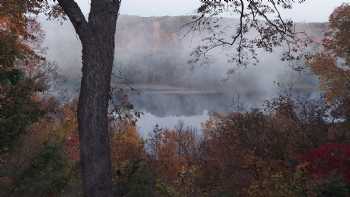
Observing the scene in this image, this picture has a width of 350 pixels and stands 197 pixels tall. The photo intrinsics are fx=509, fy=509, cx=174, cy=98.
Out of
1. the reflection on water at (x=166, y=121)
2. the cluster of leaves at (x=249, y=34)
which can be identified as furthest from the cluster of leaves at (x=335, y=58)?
the reflection on water at (x=166, y=121)

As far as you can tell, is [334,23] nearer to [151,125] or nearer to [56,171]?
[56,171]

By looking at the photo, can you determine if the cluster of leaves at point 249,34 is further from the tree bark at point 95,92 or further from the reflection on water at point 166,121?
the reflection on water at point 166,121

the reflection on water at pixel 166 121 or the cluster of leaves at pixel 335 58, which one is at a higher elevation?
the cluster of leaves at pixel 335 58

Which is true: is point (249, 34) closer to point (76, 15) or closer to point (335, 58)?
point (76, 15)

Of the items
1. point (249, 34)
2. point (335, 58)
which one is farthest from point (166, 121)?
point (249, 34)

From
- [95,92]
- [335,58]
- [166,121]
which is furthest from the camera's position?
[166,121]

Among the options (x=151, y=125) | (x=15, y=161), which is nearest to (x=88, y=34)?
(x=15, y=161)

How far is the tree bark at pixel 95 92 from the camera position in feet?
19.4

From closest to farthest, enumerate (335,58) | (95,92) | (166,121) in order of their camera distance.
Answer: (95,92) → (335,58) → (166,121)

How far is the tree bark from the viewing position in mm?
5918

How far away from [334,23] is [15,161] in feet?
91.4

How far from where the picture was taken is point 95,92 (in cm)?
Result: 596

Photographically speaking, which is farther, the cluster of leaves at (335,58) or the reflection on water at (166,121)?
the reflection on water at (166,121)

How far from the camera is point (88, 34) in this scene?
6020 millimetres
